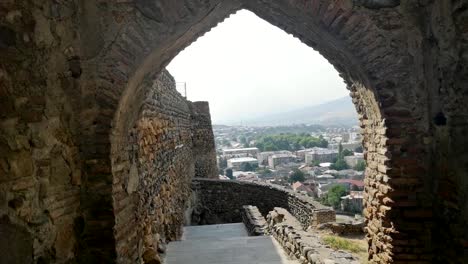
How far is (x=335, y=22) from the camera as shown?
3105 millimetres

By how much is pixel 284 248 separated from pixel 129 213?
11.2ft

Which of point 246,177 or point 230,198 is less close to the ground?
point 230,198

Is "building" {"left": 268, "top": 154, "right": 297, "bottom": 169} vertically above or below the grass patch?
below

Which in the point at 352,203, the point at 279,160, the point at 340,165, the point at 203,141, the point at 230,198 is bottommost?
the point at 352,203

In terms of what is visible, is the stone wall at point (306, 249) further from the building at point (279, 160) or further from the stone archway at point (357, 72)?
the building at point (279, 160)

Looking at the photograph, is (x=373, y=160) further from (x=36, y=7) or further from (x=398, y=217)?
(x=36, y=7)

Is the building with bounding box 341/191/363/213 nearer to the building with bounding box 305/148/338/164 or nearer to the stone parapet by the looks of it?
the stone parapet

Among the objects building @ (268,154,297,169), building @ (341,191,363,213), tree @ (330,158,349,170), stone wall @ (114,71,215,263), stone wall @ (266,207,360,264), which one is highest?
stone wall @ (114,71,215,263)

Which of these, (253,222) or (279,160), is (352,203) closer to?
(253,222)

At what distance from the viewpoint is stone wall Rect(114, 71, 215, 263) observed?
3.57 m

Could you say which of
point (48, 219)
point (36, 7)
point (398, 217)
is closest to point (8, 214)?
point (48, 219)

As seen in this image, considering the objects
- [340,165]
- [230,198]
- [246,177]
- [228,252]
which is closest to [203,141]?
[230,198]

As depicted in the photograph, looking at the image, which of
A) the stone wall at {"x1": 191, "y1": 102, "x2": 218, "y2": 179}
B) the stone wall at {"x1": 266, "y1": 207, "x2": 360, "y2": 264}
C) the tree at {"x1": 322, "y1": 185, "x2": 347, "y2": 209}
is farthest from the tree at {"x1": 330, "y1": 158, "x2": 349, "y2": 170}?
the stone wall at {"x1": 266, "y1": 207, "x2": 360, "y2": 264}

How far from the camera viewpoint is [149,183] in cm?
549
